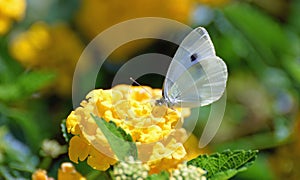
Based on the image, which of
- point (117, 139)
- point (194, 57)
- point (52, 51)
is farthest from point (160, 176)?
point (52, 51)

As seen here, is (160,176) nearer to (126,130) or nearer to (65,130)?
(126,130)

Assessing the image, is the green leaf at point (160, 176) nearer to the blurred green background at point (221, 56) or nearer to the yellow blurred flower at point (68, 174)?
the yellow blurred flower at point (68, 174)

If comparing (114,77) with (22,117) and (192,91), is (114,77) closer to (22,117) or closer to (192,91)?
(22,117)

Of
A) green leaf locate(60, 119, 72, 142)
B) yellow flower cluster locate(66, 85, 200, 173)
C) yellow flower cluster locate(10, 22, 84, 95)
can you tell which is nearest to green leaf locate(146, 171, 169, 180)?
yellow flower cluster locate(66, 85, 200, 173)

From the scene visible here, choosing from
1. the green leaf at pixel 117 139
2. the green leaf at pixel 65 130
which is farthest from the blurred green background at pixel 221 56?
the green leaf at pixel 117 139

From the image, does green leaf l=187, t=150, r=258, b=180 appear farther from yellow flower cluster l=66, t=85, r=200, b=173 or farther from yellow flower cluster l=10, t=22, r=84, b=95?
yellow flower cluster l=10, t=22, r=84, b=95

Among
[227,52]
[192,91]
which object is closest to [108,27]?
[227,52]
